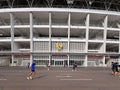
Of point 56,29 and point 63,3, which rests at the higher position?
point 63,3

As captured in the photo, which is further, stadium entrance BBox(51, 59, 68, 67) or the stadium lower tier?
stadium entrance BBox(51, 59, 68, 67)

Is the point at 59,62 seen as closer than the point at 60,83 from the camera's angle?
No

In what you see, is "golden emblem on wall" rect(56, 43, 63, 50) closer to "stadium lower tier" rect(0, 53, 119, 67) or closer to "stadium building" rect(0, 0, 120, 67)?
"stadium building" rect(0, 0, 120, 67)

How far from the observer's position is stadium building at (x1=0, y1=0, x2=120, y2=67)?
46.2 meters

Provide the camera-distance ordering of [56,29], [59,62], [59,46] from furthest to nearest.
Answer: [56,29]
[59,62]
[59,46]

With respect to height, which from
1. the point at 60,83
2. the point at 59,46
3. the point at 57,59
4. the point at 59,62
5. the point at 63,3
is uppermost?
the point at 63,3

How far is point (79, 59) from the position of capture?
4859 cm

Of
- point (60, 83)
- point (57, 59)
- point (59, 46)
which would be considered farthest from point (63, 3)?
point (60, 83)

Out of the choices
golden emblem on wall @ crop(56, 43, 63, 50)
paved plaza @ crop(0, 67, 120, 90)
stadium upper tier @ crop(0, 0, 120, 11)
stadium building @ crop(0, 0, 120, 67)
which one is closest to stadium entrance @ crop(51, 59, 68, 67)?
stadium building @ crop(0, 0, 120, 67)

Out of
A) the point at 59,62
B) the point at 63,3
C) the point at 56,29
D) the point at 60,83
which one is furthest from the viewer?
the point at 63,3

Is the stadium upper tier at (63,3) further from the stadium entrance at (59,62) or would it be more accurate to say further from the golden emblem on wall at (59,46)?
the stadium entrance at (59,62)

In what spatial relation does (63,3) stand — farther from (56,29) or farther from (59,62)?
(59,62)

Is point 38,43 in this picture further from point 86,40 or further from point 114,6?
point 114,6

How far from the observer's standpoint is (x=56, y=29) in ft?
160
